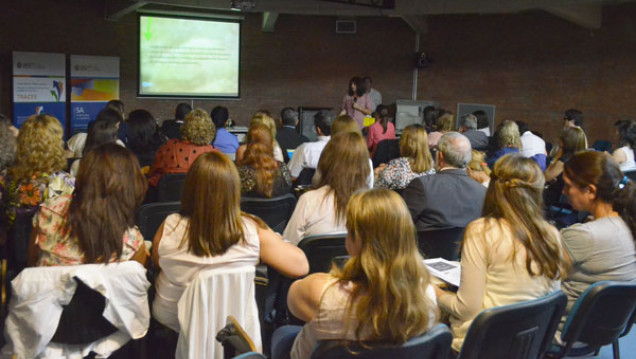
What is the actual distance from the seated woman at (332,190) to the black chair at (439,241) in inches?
18.1

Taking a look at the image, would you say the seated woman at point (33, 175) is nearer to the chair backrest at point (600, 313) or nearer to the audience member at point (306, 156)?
the audience member at point (306, 156)

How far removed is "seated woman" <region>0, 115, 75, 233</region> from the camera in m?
3.08

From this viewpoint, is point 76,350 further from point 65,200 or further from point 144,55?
point 144,55

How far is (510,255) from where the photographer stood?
2.25 meters

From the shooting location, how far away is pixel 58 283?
2.15 meters

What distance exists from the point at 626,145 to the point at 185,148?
13.9ft

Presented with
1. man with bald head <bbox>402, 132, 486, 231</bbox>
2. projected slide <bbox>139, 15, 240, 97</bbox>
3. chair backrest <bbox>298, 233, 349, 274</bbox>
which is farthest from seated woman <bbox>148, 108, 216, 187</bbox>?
projected slide <bbox>139, 15, 240, 97</bbox>

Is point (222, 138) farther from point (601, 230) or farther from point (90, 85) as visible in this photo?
point (90, 85)

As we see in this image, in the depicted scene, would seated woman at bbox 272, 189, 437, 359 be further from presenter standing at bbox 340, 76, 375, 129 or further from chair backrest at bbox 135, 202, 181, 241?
presenter standing at bbox 340, 76, 375, 129

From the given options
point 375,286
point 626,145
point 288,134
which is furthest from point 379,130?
point 375,286

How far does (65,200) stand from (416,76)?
1044 cm

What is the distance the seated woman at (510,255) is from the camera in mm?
2262

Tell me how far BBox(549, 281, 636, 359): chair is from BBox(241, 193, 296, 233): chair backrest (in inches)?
72.3

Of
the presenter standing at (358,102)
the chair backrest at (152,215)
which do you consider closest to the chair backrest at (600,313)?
the chair backrest at (152,215)
